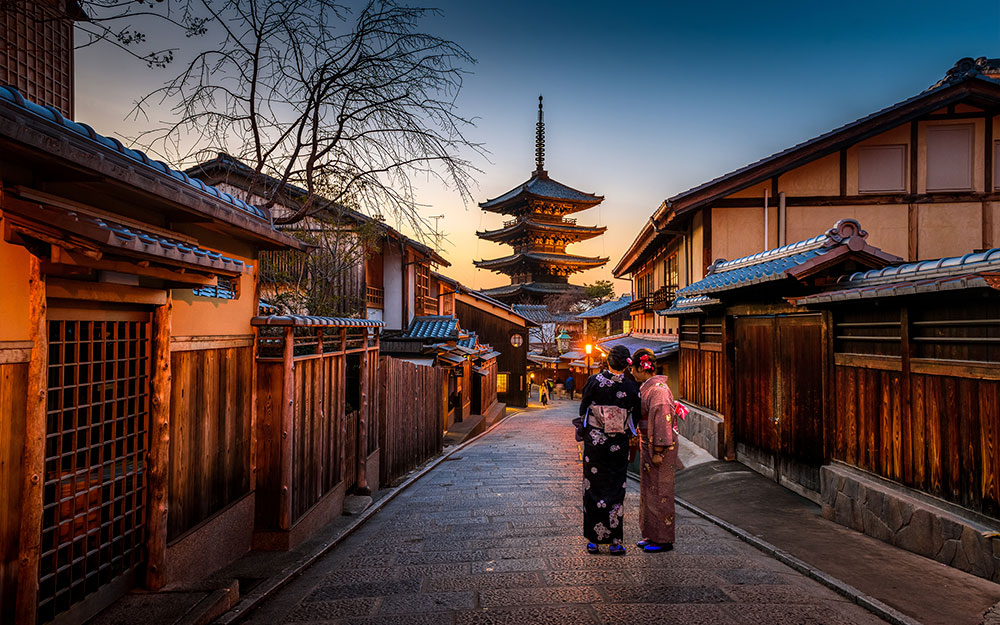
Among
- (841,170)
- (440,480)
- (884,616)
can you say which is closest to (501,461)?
(440,480)

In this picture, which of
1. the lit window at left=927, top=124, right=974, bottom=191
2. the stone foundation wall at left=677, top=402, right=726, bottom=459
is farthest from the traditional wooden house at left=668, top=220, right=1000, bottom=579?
the lit window at left=927, top=124, right=974, bottom=191

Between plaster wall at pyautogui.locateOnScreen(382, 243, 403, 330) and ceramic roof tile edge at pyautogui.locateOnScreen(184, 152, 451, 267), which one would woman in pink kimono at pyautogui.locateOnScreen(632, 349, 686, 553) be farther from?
plaster wall at pyautogui.locateOnScreen(382, 243, 403, 330)

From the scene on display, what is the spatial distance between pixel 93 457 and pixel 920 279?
23.3 feet

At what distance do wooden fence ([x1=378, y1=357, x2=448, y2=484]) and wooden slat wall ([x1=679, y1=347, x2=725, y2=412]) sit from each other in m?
5.99

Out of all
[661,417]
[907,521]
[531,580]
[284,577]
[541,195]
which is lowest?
[284,577]

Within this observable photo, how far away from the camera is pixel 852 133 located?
478 inches

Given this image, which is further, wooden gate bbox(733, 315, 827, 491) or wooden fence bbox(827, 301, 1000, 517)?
wooden gate bbox(733, 315, 827, 491)

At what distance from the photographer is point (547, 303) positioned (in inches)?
1825

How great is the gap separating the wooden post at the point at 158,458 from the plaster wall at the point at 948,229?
1500 centimetres

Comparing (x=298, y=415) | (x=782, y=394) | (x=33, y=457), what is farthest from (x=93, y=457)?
(x=782, y=394)

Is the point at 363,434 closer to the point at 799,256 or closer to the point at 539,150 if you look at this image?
the point at 799,256

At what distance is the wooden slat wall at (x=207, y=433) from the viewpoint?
4211 mm

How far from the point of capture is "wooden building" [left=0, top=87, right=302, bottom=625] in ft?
9.24

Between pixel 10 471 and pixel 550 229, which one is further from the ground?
pixel 550 229
